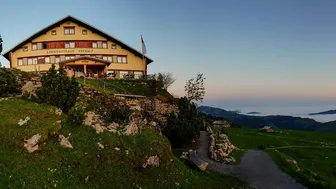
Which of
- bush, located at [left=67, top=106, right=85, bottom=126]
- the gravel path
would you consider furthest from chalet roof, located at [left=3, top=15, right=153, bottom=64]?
bush, located at [left=67, top=106, right=85, bottom=126]

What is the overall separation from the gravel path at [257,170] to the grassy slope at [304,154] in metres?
→ 0.93

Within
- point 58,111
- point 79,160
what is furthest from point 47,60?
point 79,160

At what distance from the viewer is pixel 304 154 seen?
143ft

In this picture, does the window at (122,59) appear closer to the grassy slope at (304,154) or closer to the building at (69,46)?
the building at (69,46)

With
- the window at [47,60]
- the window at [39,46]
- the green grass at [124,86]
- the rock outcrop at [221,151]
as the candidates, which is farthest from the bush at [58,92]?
the window at [39,46]

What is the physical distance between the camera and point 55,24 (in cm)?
7075

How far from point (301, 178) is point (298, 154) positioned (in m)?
16.0

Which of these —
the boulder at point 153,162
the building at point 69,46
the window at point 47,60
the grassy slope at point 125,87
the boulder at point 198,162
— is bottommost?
the boulder at point 198,162

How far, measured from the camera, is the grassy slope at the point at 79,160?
17719 mm

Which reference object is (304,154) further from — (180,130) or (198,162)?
(198,162)

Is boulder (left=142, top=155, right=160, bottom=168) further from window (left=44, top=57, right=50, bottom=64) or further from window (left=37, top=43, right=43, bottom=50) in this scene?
window (left=37, top=43, right=43, bottom=50)

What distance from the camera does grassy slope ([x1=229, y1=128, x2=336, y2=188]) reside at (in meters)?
30.3

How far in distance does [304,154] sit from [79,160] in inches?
1307

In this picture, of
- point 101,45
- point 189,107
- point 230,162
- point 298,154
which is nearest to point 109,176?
point 230,162
